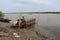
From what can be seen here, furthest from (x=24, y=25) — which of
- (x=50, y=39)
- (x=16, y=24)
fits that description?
(x=50, y=39)

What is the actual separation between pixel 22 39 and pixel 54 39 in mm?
4279

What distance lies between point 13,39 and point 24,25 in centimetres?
Result: 812

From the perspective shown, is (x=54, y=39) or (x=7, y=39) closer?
(x=7, y=39)

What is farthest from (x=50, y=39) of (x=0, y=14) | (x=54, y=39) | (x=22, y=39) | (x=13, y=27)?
(x=0, y=14)

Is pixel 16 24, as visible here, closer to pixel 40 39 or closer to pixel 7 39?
Answer: pixel 40 39

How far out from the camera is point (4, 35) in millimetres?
11148

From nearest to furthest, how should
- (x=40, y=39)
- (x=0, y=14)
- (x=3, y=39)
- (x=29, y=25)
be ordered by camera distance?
(x=3, y=39)
(x=40, y=39)
(x=29, y=25)
(x=0, y=14)

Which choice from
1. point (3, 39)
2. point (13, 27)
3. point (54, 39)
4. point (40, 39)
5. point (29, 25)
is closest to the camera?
point (3, 39)

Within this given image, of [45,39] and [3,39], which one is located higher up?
[3,39]

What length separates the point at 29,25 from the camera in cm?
2052

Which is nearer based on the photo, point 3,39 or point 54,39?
point 3,39

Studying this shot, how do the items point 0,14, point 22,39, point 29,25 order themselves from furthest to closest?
1. point 0,14
2. point 29,25
3. point 22,39

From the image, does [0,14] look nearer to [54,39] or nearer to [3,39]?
[54,39]

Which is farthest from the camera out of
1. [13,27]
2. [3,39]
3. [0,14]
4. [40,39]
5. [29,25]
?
[0,14]
